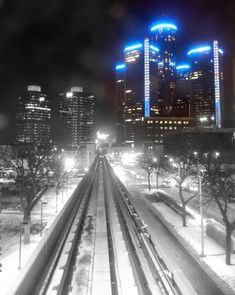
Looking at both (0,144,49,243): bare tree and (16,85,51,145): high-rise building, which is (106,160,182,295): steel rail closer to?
(0,144,49,243): bare tree

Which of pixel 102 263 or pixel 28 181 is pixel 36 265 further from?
pixel 28 181

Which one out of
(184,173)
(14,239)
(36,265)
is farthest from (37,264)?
(184,173)

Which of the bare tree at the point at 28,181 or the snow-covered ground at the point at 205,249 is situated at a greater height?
the bare tree at the point at 28,181

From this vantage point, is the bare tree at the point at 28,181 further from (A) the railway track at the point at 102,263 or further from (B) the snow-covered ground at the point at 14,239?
(A) the railway track at the point at 102,263

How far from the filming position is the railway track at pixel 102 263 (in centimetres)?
1697

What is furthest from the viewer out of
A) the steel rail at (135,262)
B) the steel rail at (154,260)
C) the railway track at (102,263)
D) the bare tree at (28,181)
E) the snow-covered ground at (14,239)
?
the bare tree at (28,181)

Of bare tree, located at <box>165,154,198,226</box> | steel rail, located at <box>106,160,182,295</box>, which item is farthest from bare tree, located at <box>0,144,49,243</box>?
bare tree, located at <box>165,154,198,226</box>

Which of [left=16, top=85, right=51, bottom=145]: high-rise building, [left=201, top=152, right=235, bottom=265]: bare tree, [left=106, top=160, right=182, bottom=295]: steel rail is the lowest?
[left=106, top=160, right=182, bottom=295]: steel rail

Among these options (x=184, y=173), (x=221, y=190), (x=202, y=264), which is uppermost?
(x=184, y=173)

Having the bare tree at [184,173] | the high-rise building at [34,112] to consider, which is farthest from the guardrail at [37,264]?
the high-rise building at [34,112]

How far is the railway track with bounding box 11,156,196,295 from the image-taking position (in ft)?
55.7

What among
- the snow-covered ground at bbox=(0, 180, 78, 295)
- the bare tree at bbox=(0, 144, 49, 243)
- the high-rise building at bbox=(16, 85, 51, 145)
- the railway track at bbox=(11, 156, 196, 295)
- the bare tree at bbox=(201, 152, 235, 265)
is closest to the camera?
the railway track at bbox=(11, 156, 196, 295)

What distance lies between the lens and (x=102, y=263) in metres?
20.7

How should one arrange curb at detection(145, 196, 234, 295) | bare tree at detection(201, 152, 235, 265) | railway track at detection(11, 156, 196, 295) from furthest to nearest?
bare tree at detection(201, 152, 235, 265) → railway track at detection(11, 156, 196, 295) → curb at detection(145, 196, 234, 295)
